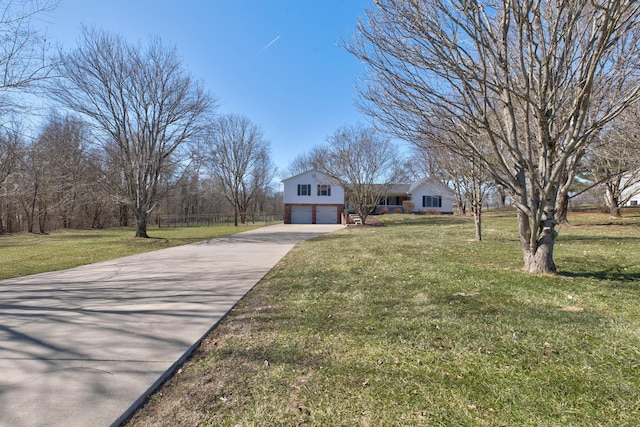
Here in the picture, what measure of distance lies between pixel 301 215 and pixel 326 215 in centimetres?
271

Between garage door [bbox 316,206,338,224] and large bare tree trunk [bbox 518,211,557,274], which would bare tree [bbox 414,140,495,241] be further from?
garage door [bbox 316,206,338,224]

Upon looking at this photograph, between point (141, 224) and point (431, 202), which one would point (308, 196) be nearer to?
point (431, 202)

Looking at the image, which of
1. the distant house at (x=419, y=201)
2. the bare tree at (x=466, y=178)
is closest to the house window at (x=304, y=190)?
the distant house at (x=419, y=201)

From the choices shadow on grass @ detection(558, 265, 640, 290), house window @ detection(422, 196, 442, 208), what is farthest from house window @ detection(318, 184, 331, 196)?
shadow on grass @ detection(558, 265, 640, 290)

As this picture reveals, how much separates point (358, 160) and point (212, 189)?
83.0ft

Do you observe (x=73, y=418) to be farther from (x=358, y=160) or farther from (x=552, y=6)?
(x=358, y=160)

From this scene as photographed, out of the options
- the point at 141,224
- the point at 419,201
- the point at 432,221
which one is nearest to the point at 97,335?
→ the point at 141,224

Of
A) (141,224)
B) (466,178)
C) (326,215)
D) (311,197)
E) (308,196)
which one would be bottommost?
(141,224)

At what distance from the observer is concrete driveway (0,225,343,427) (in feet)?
7.42

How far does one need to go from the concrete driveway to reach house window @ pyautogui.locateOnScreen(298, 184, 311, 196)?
25711 millimetres

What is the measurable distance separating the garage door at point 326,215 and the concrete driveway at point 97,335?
84.9 ft

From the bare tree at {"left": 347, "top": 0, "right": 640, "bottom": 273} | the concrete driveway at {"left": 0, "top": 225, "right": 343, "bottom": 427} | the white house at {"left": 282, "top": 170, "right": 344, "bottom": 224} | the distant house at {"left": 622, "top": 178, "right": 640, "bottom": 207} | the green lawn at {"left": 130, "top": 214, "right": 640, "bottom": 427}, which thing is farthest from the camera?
the white house at {"left": 282, "top": 170, "right": 344, "bottom": 224}

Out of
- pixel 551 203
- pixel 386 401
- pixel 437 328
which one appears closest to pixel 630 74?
pixel 551 203

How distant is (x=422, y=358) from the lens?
2.86m
